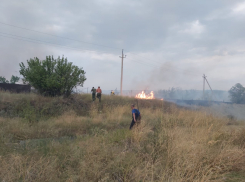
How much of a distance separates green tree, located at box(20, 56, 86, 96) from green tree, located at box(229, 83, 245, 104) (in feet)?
139

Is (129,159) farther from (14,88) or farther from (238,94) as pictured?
(238,94)

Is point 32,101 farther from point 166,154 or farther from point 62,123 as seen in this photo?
point 166,154

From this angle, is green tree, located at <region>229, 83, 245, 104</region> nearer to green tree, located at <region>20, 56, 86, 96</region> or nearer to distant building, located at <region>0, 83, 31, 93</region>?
green tree, located at <region>20, 56, 86, 96</region>

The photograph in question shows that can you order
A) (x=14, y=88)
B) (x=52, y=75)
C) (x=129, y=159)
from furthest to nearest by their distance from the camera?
(x=14, y=88)
(x=52, y=75)
(x=129, y=159)

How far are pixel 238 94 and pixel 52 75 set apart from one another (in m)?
46.2

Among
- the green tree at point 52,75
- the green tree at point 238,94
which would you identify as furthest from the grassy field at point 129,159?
the green tree at point 238,94

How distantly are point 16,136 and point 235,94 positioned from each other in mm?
51132

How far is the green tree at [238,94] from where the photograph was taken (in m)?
46.5

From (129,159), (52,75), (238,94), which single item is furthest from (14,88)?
(238,94)

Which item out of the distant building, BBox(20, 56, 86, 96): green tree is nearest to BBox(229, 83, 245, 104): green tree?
BBox(20, 56, 86, 96): green tree

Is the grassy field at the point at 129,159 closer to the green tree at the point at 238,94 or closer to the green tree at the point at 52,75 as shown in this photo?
the green tree at the point at 52,75

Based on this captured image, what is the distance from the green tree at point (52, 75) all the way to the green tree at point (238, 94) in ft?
139

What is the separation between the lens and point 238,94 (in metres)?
47.7

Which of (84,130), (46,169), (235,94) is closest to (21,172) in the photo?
(46,169)
